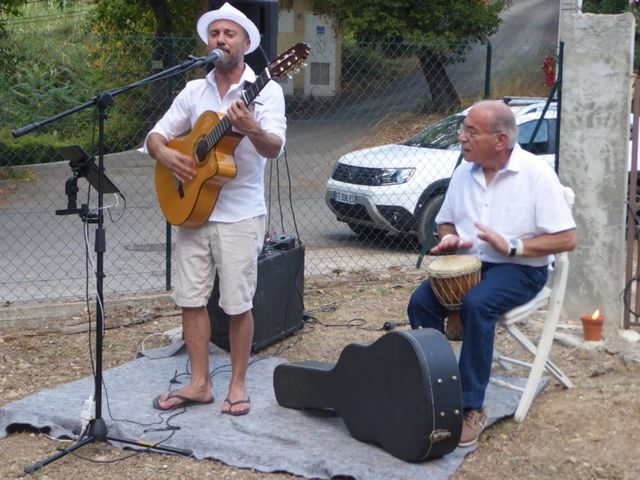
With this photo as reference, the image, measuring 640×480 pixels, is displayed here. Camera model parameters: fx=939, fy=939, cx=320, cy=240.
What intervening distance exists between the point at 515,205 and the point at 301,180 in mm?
7437

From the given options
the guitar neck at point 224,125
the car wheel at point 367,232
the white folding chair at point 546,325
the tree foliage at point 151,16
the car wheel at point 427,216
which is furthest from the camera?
the tree foliage at point 151,16

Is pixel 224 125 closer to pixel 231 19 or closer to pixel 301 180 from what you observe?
pixel 231 19

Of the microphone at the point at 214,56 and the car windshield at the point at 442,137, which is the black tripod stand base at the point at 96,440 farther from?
the car windshield at the point at 442,137

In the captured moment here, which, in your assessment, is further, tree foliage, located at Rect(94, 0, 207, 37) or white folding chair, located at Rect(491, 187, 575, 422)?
tree foliage, located at Rect(94, 0, 207, 37)

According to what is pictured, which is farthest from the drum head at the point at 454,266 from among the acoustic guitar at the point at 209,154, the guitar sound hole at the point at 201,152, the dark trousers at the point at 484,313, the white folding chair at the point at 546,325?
the guitar sound hole at the point at 201,152

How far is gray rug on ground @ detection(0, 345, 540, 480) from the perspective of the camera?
3.90 meters

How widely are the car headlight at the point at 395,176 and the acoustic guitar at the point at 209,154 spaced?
15.6ft

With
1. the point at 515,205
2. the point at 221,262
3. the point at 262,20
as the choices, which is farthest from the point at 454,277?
the point at 262,20

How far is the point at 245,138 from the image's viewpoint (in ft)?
14.5

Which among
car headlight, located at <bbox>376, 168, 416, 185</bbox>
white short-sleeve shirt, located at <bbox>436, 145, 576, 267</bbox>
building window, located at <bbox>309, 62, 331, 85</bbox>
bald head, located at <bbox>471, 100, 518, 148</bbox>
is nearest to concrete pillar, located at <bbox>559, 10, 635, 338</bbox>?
white short-sleeve shirt, located at <bbox>436, 145, 576, 267</bbox>

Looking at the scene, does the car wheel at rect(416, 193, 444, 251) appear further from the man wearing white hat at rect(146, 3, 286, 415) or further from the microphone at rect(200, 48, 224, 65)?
the microphone at rect(200, 48, 224, 65)

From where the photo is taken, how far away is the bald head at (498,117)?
14.1ft

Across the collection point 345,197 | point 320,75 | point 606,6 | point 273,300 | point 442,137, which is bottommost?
point 273,300

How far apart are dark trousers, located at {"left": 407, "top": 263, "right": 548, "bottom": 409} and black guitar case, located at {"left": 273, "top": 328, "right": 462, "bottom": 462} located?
0.33 metres
